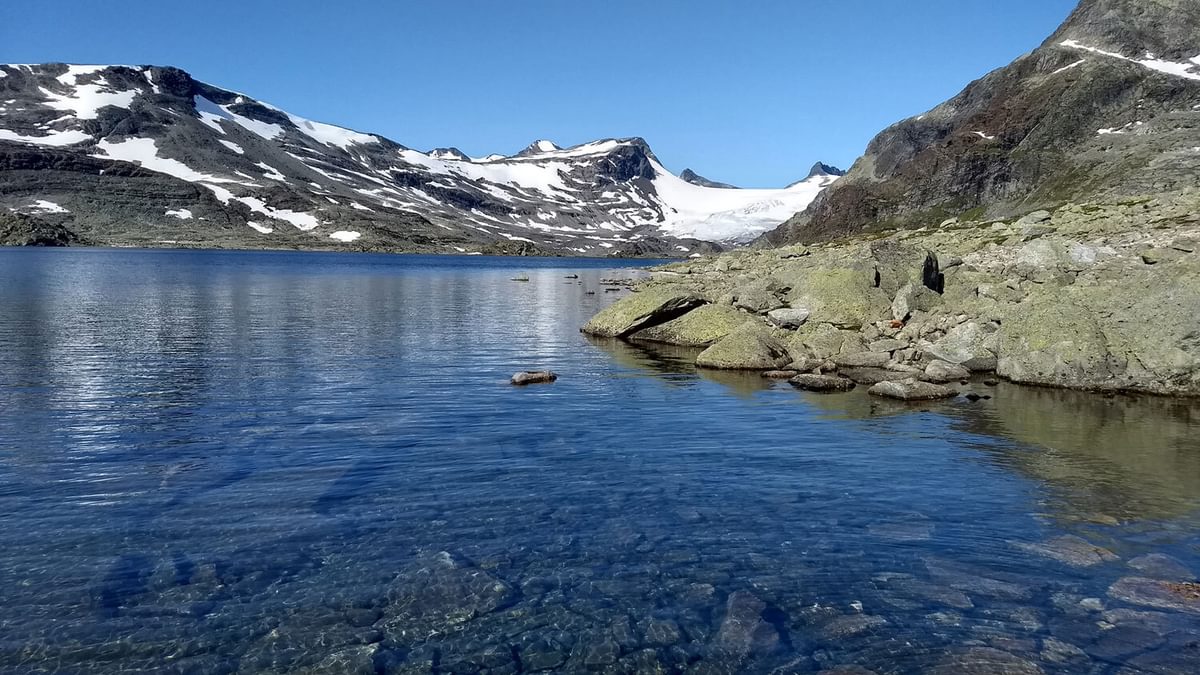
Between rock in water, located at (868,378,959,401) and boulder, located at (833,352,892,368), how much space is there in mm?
4714

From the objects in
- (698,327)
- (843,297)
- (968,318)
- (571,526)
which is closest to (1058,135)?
(843,297)

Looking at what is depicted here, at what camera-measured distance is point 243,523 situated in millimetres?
14195

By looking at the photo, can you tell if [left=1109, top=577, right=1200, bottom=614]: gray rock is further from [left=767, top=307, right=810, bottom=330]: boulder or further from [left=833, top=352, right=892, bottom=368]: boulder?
[left=767, top=307, right=810, bottom=330]: boulder

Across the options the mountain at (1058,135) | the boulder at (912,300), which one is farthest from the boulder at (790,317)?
the mountain at (1058,135)

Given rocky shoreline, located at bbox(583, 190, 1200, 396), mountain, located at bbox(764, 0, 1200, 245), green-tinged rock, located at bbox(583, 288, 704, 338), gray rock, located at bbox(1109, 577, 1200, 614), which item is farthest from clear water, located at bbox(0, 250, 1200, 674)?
mountain, located at bbox(764, 0, 1200, 245)

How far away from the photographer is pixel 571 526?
568 inches

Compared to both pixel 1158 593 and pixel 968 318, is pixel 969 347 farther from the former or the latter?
pixel 1158 593

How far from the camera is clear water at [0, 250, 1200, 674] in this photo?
1022 cm

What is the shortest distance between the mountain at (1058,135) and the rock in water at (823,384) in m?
103

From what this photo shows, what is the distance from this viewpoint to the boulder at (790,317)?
39031mm

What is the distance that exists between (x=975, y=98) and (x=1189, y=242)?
172972 millimetres

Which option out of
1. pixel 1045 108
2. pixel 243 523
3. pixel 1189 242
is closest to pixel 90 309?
pixel 243 523

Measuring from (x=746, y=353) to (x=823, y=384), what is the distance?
18.6 ft

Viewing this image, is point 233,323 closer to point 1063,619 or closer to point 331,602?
point 331,602
